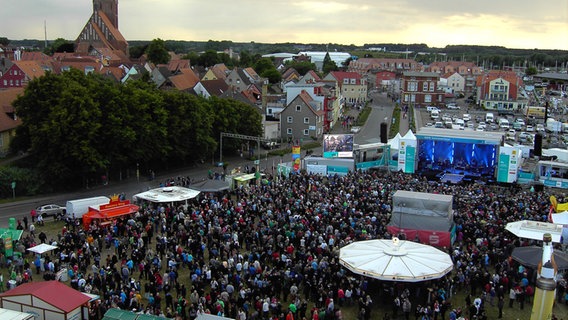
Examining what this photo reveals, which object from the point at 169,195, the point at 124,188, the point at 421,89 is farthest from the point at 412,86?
the point at 169,195

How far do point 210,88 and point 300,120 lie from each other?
16566 mm

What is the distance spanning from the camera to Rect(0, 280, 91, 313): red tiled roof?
13810 millimetres

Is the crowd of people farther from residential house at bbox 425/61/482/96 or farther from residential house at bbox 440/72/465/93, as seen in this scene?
residential house at bbox 425/61/482/96

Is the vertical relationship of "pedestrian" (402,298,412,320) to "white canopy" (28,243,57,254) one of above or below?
below

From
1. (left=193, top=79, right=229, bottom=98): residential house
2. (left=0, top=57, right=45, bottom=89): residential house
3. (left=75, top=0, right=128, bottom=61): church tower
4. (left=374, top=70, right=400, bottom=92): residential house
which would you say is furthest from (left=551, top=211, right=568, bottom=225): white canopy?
(left=374, top=70, right=400, bottom=92): residential house

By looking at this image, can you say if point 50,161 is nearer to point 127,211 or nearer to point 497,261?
point 127,211

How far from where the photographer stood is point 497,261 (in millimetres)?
18406

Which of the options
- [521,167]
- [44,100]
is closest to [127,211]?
[44,100]

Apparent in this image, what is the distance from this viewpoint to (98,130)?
99.5 ft

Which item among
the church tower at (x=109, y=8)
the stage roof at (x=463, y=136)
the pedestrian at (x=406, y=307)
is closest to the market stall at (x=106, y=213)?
the pedestrian at (x=406, y=307)

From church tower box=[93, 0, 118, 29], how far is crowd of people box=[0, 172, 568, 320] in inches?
3484

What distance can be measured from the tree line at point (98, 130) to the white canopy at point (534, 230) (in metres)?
20.6

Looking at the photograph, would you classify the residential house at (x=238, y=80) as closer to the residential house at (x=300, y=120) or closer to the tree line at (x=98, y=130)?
the residential house at (x=300, y=120)

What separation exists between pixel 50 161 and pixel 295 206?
582 inches
